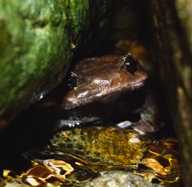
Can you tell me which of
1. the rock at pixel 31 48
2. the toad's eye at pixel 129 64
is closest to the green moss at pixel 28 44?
the rock at pixel 31 48

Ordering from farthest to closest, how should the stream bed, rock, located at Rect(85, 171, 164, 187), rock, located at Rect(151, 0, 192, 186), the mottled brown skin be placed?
the mottled brown skin, the stream bed, rock, located at Rect(85, 171, 164, 187), rock, located at Rect(151, 0, 192, 186)

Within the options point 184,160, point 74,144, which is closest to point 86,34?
point 74,144

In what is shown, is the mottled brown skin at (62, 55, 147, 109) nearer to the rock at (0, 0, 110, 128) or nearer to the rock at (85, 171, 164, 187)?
the rock at (0, 0, 110, 128)

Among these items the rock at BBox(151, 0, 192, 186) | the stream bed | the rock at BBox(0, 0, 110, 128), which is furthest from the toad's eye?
the rock at BBox(151, 0, 192, 186)

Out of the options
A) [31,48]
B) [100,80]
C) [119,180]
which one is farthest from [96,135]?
[31,48]

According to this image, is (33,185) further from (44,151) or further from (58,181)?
(44,151)

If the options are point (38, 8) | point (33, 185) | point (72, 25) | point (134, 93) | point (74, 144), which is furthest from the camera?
point (134, 93)

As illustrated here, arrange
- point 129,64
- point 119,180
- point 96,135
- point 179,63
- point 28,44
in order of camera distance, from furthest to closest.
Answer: point 129,64
point 96,135
point 119,180
point 28,44
point 179,63

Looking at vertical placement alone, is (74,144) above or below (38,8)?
below

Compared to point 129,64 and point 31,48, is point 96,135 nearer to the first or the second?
point 129,64
